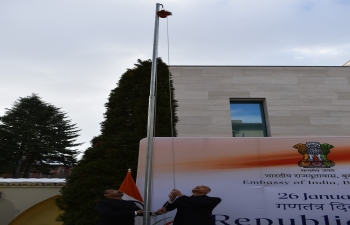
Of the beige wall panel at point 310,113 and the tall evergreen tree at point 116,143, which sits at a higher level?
the beige wall panel at point 310,113

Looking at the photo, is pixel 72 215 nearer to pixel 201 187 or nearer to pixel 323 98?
pixel 201 187

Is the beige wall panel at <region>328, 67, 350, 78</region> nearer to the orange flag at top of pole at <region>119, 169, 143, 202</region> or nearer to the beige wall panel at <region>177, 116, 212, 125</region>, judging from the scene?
the beige wall panel at <region>177, 116, 212, 125</region>

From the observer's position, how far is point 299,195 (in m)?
4.40

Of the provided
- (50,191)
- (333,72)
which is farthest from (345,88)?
(50,191)

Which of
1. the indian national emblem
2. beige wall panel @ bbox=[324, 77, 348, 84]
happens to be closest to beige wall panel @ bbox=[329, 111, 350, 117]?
beige wall panel @ bbox=[324, 77, 348, 84]

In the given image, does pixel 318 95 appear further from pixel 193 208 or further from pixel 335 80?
pixel 193 208

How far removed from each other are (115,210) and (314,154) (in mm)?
3457

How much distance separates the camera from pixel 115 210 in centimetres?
381

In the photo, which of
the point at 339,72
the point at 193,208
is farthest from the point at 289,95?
the point at 193,208

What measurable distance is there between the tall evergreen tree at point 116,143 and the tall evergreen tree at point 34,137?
26.4 meters

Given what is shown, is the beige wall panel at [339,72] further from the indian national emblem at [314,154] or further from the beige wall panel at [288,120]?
the indian national emblem at [314,154]

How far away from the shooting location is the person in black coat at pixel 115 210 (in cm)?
365

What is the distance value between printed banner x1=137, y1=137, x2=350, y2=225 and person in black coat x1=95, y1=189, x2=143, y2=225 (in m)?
0.57

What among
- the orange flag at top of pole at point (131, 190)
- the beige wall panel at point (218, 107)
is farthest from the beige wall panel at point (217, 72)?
the orange flag at top of pole at point (131, 190)
